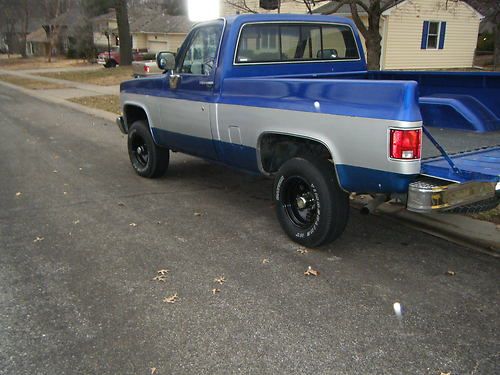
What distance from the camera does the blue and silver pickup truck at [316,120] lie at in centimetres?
360

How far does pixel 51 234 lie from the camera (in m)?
5.06

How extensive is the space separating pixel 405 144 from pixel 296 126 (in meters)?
1.06

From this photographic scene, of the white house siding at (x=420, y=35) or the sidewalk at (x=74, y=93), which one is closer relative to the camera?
the sidewalk at (x=74, y=93)

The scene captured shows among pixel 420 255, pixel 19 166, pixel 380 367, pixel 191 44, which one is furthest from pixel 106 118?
pixel 380 367

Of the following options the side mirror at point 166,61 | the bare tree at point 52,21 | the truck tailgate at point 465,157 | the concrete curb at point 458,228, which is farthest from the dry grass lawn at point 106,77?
the bare tree at point 52,21

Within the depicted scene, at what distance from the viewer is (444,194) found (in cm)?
359

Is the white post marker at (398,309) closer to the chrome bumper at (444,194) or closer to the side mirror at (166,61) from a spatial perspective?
the chrome bumper at (444,194)

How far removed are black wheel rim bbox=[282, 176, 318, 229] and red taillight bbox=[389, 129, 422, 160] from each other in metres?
1.00

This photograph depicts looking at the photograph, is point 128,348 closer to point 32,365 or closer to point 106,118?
point 32,365

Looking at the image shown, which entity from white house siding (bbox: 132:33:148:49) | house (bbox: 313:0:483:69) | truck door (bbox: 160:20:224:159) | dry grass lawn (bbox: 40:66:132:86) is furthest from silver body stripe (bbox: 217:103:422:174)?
white house siding (bbox: 132:33:148:49)

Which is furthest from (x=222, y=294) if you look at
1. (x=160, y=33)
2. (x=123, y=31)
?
(x=160, y=33)

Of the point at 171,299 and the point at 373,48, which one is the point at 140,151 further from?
the point at 373,48

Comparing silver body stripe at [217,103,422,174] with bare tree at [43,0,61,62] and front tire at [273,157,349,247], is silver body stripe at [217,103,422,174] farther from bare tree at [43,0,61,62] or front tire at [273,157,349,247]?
bare tree at [43,0,61,62]

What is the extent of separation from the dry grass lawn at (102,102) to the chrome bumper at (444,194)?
38.4 feet
